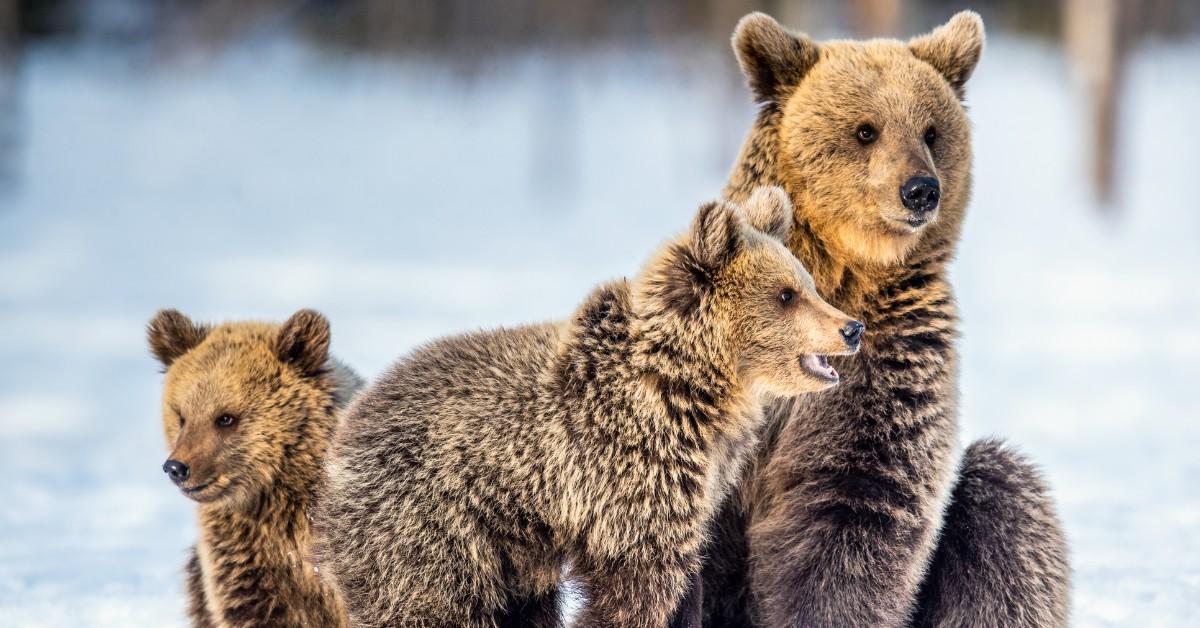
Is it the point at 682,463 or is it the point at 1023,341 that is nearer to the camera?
the point at 682,463

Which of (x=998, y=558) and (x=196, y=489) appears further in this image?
(x=196, y=489)

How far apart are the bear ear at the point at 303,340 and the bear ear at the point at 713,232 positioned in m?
1.45

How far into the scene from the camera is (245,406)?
509cm

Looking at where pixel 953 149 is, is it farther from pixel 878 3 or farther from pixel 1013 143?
pixel 1013 143

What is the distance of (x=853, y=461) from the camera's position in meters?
4.57

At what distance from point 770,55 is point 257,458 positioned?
223cm

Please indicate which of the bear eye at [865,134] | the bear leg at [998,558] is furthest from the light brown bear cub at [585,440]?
the bear leg at [998,558]

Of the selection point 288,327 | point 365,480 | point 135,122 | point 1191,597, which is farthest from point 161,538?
point 135,122

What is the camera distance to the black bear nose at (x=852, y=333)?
4352 mm

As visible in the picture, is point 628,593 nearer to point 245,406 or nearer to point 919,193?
point 919,193

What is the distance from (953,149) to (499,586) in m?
2.06

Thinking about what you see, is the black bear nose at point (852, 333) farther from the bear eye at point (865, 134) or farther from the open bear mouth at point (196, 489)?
the open bear mouth at point (196, 489)

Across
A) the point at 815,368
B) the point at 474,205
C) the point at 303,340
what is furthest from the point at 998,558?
the point at 474,205

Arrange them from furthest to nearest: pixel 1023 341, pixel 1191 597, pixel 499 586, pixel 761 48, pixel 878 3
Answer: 1. pixel 878 3
2. pixel 1023 341
3. pixel 1191 597
4. pixel 761 48
5. pixel 499 586
